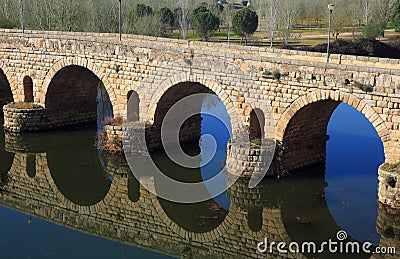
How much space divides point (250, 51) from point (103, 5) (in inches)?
866

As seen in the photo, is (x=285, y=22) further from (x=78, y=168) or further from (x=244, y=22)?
(x=78, y=168)

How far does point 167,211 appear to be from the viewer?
51.1ft

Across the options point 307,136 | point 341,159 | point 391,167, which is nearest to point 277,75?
point 307,136

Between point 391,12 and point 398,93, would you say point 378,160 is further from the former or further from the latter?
point 391,12

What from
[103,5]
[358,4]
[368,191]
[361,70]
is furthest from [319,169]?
[358,4]

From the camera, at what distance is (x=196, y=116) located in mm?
21250

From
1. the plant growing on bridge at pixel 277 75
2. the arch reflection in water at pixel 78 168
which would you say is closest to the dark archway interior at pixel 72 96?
the arch reflection in water at pixel 78 168

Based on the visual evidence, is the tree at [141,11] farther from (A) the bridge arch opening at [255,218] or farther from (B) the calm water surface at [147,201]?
(A) the bridge arch opening at [255,218]

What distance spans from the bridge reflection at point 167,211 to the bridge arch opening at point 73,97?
3750 millimetres

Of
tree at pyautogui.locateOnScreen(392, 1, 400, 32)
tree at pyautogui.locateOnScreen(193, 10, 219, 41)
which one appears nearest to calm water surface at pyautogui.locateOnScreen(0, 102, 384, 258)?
tree at pyautogui.locateOnScreen(193, 10, 219, 41)

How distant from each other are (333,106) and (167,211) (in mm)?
5738

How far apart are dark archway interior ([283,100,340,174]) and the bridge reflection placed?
61 centimetres

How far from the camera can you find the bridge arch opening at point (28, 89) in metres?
22.9

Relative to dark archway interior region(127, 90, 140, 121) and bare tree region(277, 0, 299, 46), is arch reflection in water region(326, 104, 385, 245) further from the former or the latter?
bare tree region(277, 0, 299, 46)
